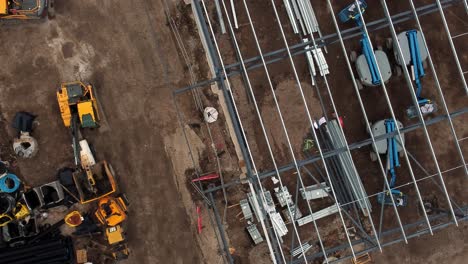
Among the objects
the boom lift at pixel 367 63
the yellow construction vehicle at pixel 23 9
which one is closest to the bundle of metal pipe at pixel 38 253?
the yellow construction vehicle at pixel 23 9

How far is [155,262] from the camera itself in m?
22.7

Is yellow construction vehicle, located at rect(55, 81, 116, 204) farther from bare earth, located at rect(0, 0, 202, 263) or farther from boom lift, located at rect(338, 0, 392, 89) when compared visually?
boom lift, located at rect(338, 0, 392, 89)

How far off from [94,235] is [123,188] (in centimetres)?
291

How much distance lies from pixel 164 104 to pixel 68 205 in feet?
24.3

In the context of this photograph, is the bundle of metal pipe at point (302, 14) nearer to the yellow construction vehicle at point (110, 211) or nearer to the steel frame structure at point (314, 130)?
the steel frame structure at point (314, 130)

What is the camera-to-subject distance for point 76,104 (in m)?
21.7

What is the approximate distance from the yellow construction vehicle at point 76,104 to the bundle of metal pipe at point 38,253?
20.2 feet

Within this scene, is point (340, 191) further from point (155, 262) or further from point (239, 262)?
point (155, 262)

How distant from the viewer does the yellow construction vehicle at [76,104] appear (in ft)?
70.5

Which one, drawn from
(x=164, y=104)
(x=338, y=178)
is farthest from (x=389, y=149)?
(x=164, y=104)

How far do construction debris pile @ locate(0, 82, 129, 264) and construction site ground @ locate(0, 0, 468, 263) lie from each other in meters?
0.66

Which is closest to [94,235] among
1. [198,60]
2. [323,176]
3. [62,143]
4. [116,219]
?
[116,219]

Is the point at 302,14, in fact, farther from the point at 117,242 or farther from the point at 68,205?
the point at 68,205

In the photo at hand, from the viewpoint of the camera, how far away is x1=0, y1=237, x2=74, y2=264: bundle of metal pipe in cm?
2133
